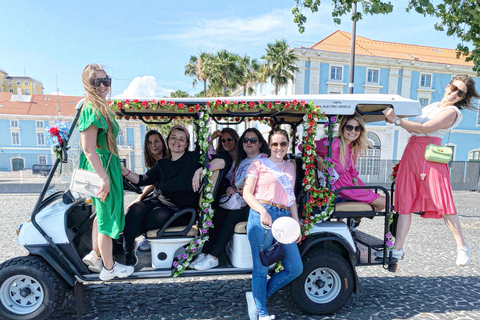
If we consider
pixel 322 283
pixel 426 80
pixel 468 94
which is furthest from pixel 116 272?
pixel 426 80

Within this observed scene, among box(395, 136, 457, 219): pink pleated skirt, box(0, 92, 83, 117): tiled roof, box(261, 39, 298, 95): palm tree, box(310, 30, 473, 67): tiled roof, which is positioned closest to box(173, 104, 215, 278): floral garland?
box(395, 136, 457, 219): pink pleated skirt

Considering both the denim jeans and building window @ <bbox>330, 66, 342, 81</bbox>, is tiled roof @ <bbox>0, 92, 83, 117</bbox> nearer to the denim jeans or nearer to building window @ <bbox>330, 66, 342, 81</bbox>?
building window @ <bbox>330, 66, 342, 81</bbox>

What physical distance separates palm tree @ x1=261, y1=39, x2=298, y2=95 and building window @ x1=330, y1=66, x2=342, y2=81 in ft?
14.5

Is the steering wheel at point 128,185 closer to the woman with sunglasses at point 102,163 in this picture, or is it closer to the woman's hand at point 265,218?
the woman with sunglasses at point 102,163

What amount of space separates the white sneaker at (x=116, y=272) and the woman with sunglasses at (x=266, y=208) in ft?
4.38

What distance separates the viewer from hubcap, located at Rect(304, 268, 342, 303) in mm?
3402

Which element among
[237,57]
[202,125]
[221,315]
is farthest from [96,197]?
[237,57]

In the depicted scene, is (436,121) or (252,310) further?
(436,121)

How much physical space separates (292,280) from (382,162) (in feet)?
55.4

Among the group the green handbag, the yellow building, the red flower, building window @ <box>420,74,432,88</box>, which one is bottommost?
the green handbag

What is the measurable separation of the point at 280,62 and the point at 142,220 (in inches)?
846

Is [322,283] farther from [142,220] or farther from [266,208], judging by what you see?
[142,220]

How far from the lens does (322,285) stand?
342 cm

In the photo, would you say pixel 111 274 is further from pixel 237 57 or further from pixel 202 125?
pixel 237 57
